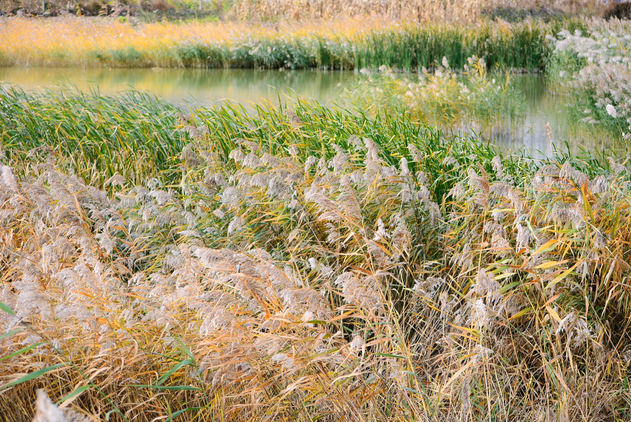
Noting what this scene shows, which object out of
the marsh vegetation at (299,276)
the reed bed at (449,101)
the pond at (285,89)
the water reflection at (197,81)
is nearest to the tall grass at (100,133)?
the marsh vegetation at (299,276)

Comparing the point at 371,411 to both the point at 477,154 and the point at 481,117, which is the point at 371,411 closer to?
the point at 477,154

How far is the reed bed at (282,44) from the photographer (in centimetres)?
1035

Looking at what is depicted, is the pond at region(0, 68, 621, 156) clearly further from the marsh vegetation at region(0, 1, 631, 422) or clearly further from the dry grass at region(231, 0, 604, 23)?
the dry grass at region(231, 0, 604, 23)

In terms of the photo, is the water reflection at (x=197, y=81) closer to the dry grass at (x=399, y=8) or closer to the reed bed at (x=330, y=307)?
the dry grass at (x=399, y=8)

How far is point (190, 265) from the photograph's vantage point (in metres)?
2.52

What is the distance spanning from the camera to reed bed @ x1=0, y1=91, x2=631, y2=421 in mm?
2064

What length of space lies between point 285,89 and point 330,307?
22.2ft

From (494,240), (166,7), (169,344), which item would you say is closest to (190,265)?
(169,344)

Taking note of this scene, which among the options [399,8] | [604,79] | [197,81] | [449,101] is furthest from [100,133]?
[399,8]

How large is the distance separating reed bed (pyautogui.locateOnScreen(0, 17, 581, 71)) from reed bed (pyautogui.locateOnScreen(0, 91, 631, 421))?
6.74 meters

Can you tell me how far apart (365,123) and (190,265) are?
217 cm

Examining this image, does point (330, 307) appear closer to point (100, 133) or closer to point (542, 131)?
point (100, 133)

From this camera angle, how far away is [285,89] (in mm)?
9148

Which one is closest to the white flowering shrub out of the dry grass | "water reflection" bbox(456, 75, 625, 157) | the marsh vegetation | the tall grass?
"water reflection" bbox(456, 75, 625, 157)
